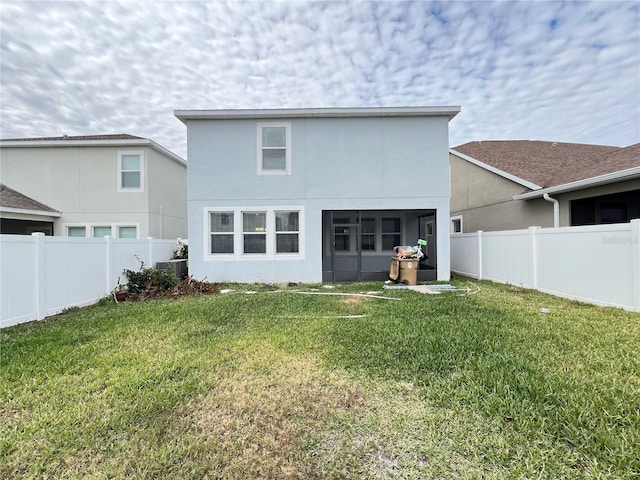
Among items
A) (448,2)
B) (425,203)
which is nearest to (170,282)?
(425,203)

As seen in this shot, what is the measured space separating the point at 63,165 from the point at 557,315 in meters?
17.1

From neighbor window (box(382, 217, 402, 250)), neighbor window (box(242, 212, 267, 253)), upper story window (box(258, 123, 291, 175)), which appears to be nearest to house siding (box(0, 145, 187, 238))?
neighbor window (box(242, 212, 267, 253))

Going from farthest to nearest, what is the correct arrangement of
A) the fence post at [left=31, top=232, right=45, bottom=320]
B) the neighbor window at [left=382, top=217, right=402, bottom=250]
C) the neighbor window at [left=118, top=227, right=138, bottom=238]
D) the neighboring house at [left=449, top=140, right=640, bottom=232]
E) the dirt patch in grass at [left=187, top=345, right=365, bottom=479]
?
the neighbor window at [left=382, top=217, right=402, bottom=250] → the neighbor window at [left=118, top=227, right=138, bottom=238] → the neighboring house at [left=449, top=140, right=640, bottom=232] → the fence post at [left=31, top=232, right=45, bottom=320] → the dirt patch in grass at [left=187, top=345, right=365, bottom=479]

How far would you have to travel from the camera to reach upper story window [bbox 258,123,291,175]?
9.99 meters

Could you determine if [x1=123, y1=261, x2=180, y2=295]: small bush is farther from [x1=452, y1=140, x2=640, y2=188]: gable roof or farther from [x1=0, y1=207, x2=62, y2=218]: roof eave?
[x1=452, y1=140, x2=640, y2=188]: gable roof

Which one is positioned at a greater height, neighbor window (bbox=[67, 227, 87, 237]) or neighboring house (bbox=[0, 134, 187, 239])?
neighboring house (bbox=[0, 134, 187, 239])

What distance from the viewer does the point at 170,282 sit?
28.5ft

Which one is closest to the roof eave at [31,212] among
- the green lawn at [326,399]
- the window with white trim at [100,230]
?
the window with white trim at [100,230]

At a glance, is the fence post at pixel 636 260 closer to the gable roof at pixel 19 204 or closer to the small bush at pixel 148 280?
the small bush at pixel 148 280

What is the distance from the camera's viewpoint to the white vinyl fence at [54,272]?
516 centimetres

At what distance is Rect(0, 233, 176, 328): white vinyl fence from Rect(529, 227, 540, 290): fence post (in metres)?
11.5

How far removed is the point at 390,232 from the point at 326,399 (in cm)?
1063

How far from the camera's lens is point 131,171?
11.9 metres

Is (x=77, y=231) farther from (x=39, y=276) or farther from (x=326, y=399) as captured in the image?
(x=326, y=399)
